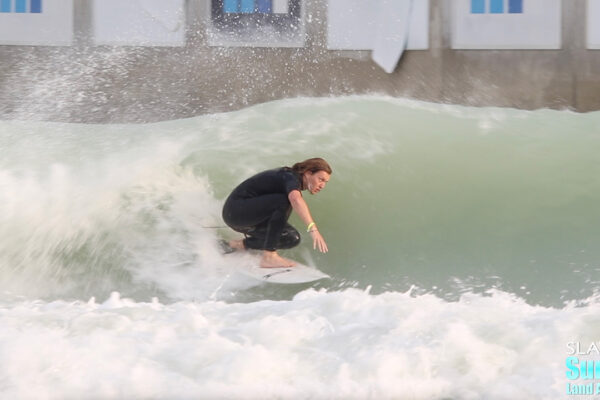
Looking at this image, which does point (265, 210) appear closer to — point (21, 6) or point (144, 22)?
point (144, 22)

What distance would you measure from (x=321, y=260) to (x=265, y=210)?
0.50m

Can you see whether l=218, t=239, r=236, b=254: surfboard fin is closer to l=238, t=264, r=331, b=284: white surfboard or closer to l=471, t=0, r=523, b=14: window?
l=238, t=264, r=331, b=284: white surfboard

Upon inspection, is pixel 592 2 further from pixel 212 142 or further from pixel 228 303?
pixel 228 303

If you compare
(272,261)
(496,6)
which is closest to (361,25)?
(496,6)

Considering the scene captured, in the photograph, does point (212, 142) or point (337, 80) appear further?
point (337, 80)

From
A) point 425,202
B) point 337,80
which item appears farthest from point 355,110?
point 425,202

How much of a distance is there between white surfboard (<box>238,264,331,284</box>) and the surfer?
3 cm

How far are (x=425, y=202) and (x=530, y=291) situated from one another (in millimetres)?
1038

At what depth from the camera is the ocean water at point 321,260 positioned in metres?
2.66

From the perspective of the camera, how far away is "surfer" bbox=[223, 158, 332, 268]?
3.75 meters

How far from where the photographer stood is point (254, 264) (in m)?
3.83

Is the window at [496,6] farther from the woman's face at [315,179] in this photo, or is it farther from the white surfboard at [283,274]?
the white surfboard at [283,274]

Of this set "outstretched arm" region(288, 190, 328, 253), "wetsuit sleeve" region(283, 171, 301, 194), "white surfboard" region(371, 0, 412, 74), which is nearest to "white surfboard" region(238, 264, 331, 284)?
"outstretched arm" region(288, 190, 328, 253)

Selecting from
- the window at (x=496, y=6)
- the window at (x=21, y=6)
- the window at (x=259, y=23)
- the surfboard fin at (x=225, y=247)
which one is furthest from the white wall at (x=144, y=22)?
the surfboard fin at (x=225, y=247)
